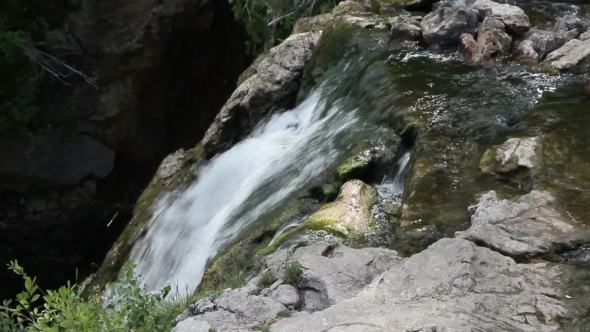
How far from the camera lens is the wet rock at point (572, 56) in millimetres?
5898

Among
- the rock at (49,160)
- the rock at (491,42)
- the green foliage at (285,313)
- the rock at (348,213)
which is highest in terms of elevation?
the green foliage at (285,313)

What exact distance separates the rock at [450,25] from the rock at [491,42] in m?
0.20

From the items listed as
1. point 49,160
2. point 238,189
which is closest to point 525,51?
point 238,189

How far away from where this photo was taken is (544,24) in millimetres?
7129

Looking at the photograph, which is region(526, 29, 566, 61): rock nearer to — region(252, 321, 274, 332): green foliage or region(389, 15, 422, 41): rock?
region(389, 15, 422, 41): rock

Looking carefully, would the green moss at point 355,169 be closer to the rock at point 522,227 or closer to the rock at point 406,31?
the rock at point 522,227

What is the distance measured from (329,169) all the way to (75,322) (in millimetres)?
2390

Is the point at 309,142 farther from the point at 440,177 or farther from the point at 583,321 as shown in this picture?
the point at 583,321

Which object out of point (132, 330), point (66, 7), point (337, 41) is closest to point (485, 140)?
point (132, 330)

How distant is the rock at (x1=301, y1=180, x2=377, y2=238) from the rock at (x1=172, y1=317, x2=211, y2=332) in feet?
4.33

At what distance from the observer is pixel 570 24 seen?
6.68 metres

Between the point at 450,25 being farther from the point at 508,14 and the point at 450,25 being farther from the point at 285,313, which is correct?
the point at 285,313

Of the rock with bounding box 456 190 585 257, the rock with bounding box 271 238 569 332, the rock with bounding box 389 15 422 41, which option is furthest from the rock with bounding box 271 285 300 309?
the rock with bounding box 389 15 422 41

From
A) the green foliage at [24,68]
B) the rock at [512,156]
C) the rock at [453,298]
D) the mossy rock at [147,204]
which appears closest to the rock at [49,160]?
the green foliage at [24,68]
